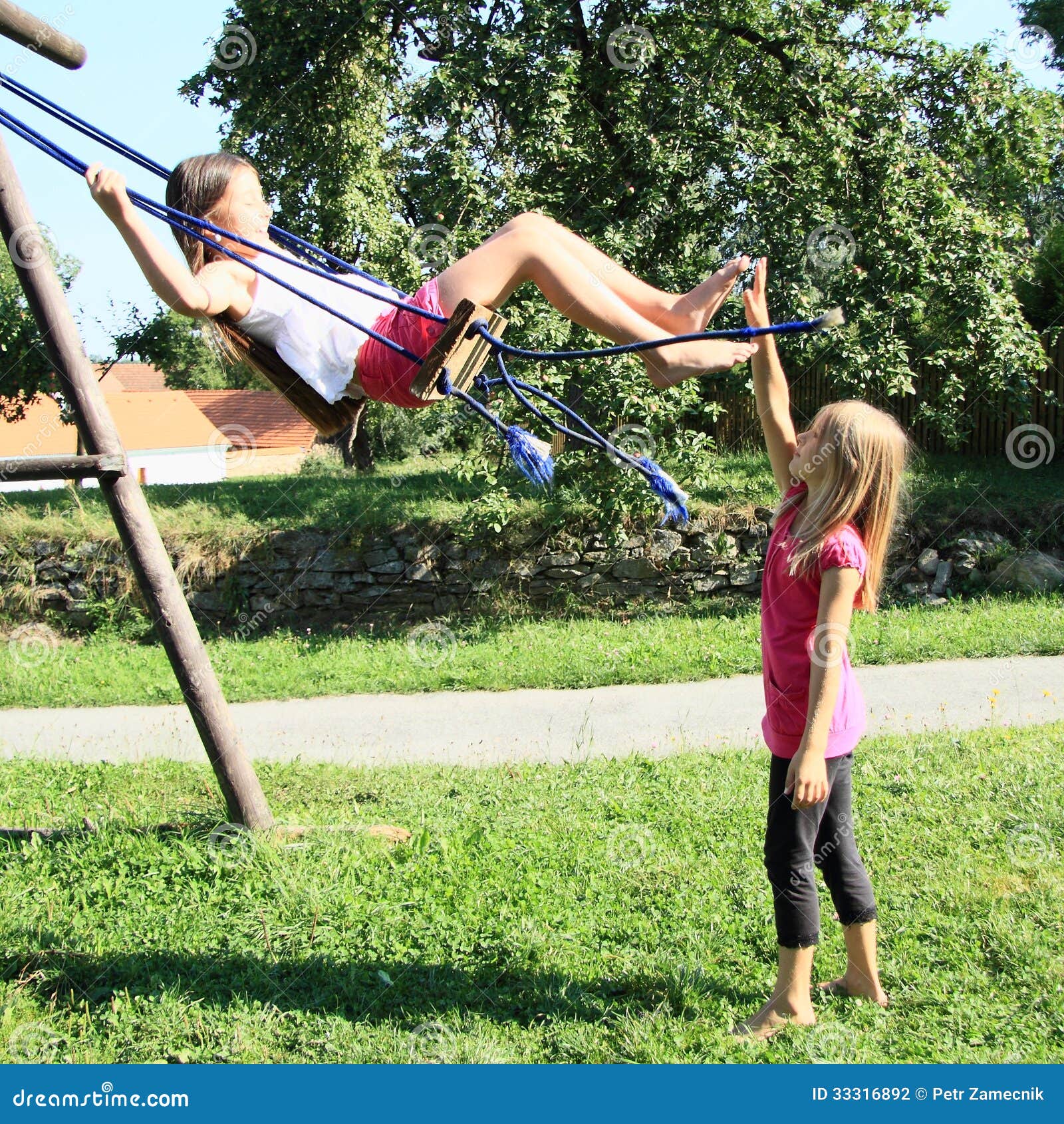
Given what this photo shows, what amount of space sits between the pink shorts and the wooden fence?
8268mm

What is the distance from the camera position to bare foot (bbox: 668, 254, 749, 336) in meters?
3.28

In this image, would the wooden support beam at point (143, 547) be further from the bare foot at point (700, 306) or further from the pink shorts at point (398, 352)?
the bare foot at point (700, 306)

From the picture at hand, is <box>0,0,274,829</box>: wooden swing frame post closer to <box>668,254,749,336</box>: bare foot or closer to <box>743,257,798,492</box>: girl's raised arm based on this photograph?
<box>668,254,749,336</box>: bare foot

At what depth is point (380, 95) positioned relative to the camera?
41.2ft

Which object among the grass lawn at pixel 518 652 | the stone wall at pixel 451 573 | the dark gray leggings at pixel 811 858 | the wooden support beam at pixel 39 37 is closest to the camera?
the dark gray leggings at pixel 811 858

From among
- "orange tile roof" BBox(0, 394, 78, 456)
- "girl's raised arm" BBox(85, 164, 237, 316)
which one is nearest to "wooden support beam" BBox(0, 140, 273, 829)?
"girl's raised arm" BBox(85, 164, 237, 316)

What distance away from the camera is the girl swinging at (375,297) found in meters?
3.15

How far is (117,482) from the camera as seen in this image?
14.4 ft

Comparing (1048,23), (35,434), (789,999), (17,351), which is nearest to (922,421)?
(1048,23)

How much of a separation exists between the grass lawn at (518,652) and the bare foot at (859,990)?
4.52m

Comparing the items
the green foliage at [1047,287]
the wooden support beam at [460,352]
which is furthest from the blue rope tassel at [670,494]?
the green foliage at [1047,287]

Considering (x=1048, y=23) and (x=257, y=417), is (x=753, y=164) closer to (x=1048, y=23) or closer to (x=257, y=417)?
(x=1048, y=23)

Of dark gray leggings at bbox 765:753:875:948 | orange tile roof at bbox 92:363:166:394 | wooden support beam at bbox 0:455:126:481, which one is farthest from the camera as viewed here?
orange tile roof at bbox 92:363:166:394

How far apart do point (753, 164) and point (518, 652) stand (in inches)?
199
